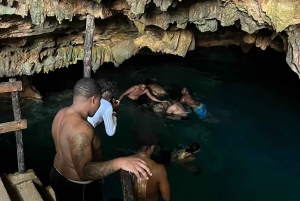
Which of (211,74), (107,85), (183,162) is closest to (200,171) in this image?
(183,162)

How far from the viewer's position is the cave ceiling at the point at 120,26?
18.0 ft

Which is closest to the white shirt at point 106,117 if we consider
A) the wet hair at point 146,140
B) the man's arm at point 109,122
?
the man's arm at point 109,122

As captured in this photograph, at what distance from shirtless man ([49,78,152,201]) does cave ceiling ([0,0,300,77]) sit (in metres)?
2.80

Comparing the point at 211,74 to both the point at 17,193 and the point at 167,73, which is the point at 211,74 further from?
the point at 17,193

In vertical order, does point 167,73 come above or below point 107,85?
below

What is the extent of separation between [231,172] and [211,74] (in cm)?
577

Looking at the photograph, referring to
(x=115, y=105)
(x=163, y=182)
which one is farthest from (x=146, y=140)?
(x=163, y=182)

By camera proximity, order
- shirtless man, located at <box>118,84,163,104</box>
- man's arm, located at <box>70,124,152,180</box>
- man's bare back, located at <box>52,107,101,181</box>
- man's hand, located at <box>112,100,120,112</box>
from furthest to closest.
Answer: shirtless man, located at <box>118,84,163,104</box> → man's hand, located at <box>112,100,120,112</box> → man's bare back, located at <box>52,107,101,181</box> → man's arm, located at <box>70,124,152,180</box>

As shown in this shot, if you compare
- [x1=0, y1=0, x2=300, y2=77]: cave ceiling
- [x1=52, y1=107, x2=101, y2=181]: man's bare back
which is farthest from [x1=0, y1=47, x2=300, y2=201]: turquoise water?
[x1=52, y1=107, x2=101, y2=181]: man's bare back

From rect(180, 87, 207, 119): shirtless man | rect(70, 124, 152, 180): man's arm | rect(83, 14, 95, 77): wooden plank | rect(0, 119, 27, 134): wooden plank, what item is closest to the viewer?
rect(70, 124, 152, 180): man's arm

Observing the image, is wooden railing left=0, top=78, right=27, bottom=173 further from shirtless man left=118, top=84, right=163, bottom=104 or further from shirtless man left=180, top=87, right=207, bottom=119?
shirtless man left=180, top=87, right=207, bottom=119

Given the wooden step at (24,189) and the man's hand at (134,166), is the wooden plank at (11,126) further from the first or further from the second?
the man's hand at (134,166)

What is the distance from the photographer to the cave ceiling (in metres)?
5.49

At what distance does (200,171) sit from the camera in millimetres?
6996
